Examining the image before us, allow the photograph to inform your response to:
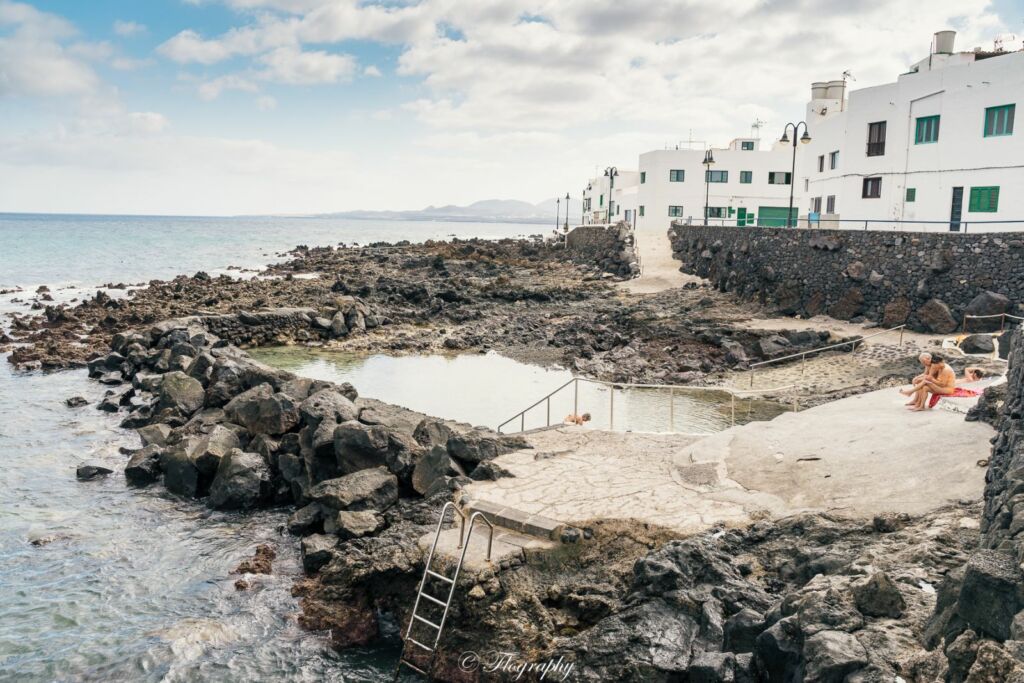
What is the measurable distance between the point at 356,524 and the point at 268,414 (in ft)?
21.0

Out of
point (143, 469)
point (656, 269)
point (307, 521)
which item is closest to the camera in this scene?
point (307, 521)

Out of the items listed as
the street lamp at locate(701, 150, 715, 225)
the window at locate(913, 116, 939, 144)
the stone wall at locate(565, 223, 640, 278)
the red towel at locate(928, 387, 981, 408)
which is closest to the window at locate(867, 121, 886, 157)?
the window at locate(913, 116, 939, 144)

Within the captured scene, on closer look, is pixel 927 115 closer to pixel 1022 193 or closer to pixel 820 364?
pixel 1022 193

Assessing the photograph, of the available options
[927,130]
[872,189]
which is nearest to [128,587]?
[927,130]

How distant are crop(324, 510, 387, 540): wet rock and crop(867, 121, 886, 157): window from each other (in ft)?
113

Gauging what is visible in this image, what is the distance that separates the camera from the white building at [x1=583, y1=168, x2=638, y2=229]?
77.3 metres

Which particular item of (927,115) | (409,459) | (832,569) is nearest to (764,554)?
(832,569)

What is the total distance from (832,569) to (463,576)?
4.55 m

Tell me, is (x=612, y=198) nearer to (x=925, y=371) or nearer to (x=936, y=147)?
(x=936, y=147)

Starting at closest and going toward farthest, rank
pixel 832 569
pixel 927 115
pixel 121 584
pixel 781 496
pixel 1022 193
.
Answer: pixel 832 569
pixel 781 496
pixel 121 584
pixel 1022 193
pixel 927 115

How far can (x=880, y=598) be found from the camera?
7.40 m

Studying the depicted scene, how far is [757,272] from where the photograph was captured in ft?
127

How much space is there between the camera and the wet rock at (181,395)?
2195cm

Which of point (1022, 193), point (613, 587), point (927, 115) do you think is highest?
point (927, 115)
